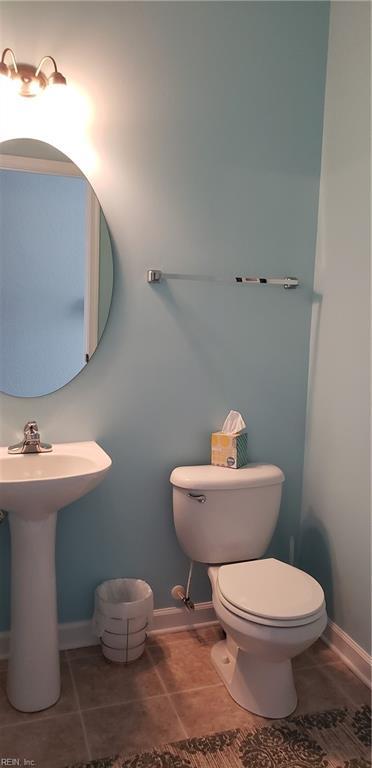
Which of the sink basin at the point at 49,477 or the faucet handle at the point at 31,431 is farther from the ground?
the faucet handle at the point at 31,431

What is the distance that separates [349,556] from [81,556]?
38.9 inches

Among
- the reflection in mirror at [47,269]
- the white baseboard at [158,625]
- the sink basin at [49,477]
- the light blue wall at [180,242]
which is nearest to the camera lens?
the sink basin at [49,477]

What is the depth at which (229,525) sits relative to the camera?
2104 millimetres

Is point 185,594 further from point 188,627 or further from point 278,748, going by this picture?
point 278,748

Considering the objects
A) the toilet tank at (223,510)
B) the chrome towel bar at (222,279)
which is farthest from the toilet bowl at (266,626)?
the chrome towel bar at (222,279)

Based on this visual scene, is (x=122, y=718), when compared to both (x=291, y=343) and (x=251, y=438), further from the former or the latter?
(x=291, y=343)

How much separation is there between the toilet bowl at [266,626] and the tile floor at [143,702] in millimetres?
60

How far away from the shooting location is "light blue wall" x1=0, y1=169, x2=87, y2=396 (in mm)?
1911

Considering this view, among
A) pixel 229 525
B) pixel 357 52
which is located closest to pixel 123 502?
pixel 229 525

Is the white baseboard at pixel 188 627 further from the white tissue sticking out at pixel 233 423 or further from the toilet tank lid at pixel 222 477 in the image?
the white tissue sticking out at pixel 233 423

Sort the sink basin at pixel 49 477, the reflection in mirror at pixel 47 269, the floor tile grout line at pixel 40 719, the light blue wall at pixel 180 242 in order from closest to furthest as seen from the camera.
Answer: the sink basin at pixel 49 477
the floor tile grout line at pixel 40 719
the reflection in mirror at pixel 47 269
the light blue wall at pixel 180 242

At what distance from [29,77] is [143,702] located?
6.65ft

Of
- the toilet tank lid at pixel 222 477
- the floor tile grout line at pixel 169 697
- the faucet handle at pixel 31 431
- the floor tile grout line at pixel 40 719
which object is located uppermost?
the faucet handle at pixel 31 431

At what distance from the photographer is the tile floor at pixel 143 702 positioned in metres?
1.72
